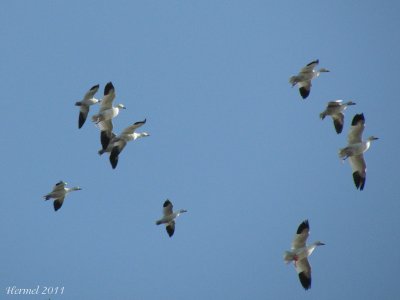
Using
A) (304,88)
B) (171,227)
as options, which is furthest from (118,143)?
(304,88)

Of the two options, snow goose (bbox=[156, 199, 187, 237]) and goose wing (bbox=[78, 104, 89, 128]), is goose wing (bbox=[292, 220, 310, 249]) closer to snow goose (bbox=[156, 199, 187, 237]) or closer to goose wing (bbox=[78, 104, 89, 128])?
snow goose (bbox=[156, 199, 187, 237])

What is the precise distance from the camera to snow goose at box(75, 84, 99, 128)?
97.5 ft

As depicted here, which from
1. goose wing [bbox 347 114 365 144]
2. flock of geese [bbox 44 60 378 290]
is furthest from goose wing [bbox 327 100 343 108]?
goose wing [bbox 347 114 365 144]

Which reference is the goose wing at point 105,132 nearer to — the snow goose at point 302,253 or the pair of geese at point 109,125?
the pair of geese at point 109,125

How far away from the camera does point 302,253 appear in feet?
87.8

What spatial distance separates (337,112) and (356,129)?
1.47m

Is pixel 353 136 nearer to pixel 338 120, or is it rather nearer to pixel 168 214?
pixel 338 120

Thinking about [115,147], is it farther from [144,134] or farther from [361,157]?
[361,157]

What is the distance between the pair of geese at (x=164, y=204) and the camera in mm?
29625

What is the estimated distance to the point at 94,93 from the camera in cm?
2980

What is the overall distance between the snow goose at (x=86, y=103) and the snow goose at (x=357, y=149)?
6.79 meters

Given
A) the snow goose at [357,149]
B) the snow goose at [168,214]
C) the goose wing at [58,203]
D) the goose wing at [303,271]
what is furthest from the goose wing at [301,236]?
the goose wing at [58,203]

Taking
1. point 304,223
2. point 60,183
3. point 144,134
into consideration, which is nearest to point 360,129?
point 304,223

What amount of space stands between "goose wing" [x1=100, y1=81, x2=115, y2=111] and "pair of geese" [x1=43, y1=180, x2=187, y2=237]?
2.33 meters
